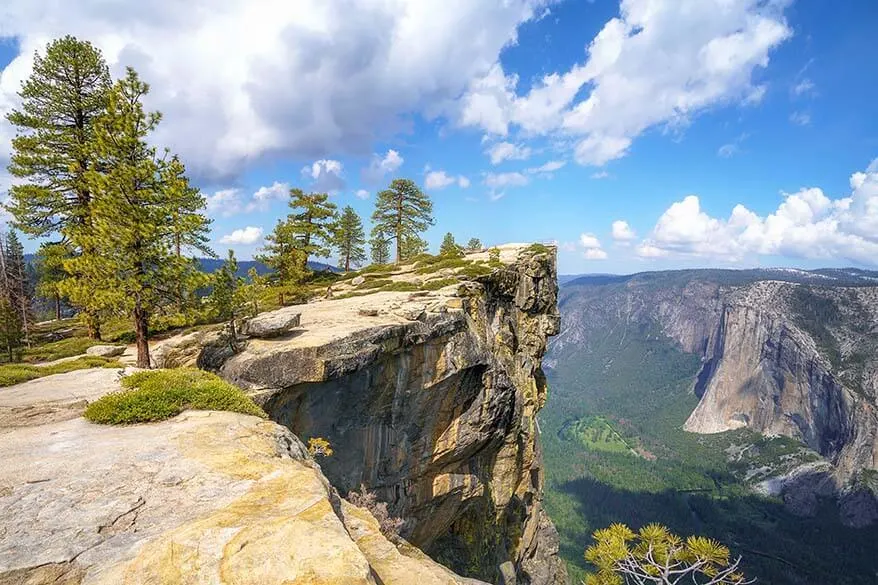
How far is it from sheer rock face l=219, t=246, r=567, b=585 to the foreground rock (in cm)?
640

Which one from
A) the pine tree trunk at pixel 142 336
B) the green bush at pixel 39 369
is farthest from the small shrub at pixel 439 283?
the green bush at pixel 39 369

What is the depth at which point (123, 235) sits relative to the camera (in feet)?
55.7

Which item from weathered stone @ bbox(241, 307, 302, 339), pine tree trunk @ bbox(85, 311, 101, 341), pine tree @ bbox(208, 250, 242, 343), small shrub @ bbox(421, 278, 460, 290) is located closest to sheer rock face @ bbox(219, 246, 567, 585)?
weathered stone @ bbox(241, 307, 302, 339)

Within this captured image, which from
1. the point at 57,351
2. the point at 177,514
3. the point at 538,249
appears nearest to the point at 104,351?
the point at 57,351

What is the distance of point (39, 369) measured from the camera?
1738cm

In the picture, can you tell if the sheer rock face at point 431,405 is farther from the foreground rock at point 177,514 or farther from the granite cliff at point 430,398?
the foreground rock at point 177,514

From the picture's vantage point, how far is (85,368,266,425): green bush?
1062 centimetres

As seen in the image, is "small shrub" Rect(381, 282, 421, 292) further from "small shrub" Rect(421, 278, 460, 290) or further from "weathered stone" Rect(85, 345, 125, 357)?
"weathered stone" Rect(85, 345, 125, 357)

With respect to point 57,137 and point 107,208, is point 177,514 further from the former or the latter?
point 57,137

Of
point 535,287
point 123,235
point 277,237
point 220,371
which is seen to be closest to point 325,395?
point 220,371

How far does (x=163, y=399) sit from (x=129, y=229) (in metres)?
9.83

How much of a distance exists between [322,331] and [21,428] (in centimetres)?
1024

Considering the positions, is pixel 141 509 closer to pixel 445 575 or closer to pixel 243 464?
pixel 243 464

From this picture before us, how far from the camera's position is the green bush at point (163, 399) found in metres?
10.6
